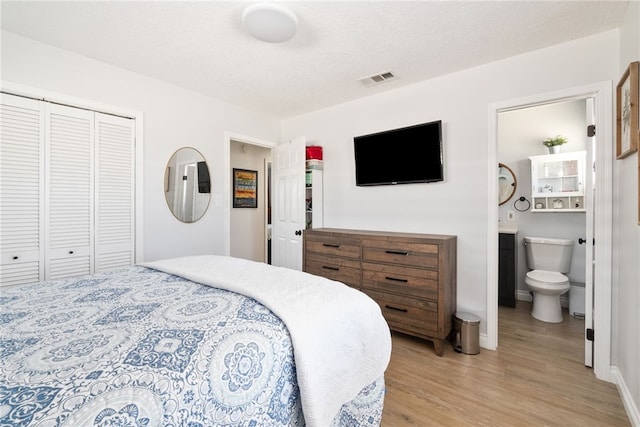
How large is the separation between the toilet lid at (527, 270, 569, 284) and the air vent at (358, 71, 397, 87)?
8.47 ft

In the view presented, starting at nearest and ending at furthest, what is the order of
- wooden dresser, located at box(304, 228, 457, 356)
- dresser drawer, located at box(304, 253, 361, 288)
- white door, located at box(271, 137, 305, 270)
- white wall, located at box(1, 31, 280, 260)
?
1. white wall, located at box(1, 31, 280, 260)
2. wooden dresser, located at box(304, 228, 457, 356)
3. dresser drawer, located at box(304, 253, 361, 288)
4. white door, located at box(271, 137, 305, 270)

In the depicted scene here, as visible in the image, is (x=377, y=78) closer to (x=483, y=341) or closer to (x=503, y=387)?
(x=483, y=341)

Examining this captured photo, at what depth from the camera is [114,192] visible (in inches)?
102

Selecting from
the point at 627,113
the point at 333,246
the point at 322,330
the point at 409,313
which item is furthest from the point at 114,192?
the point at 627,113

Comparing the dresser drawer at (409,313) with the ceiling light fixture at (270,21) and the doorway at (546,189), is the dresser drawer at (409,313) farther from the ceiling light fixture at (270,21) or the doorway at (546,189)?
the ceiling light fixture at (270,21)

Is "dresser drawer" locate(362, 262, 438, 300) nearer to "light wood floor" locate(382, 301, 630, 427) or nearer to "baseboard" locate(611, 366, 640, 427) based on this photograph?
"light wood floor" locate(382, 301, 630, 427)

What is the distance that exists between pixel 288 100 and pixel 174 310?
2789mm

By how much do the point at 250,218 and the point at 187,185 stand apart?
1711 mm

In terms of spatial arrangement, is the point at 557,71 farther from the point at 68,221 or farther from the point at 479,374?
the point at 68,221

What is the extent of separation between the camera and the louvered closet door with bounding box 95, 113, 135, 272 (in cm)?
251

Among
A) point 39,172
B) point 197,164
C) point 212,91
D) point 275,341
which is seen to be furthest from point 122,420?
point 212,91

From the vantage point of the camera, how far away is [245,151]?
15.1ft

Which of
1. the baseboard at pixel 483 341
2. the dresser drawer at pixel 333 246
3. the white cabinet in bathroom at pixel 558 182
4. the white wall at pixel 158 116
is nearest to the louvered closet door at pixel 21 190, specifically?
the white wall at pixel 158 116

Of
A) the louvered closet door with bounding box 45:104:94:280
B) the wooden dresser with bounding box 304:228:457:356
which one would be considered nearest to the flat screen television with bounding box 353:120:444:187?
the wooden dresser with bounding box 304:228:457:356
